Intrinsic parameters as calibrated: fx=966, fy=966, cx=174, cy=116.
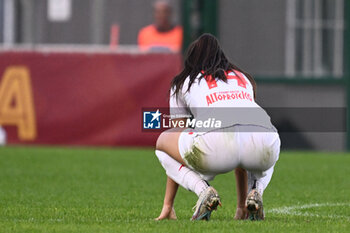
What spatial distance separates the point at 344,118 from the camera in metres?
14.1

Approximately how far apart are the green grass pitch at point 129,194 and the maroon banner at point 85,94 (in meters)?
0.47

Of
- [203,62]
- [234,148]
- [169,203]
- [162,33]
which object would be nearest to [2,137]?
[162,33]

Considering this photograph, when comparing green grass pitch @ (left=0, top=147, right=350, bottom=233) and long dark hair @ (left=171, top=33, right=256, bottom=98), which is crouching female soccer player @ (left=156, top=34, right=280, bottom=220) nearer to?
long dark hair @ (left=171, top=33, right=256, bottom=98)

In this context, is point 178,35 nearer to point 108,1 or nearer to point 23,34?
point 108,1

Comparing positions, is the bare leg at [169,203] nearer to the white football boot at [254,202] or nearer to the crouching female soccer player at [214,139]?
the crouching female soccer player at [214,139]

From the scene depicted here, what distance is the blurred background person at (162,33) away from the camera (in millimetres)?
13836

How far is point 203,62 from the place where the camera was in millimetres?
6160

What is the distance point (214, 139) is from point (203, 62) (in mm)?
585

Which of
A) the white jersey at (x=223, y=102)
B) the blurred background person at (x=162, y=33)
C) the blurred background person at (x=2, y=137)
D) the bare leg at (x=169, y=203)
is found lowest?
the blurred background person at (x=2, y=137)

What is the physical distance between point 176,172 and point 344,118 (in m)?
8.32

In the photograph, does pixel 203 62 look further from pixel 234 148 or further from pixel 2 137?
pixel 2 137

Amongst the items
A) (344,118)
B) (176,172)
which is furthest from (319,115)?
(176,172)

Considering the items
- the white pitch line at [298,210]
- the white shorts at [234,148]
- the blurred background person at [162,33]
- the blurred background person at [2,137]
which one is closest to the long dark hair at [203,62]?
the white shorts at [234,148]

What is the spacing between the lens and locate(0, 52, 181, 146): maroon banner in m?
13.2
